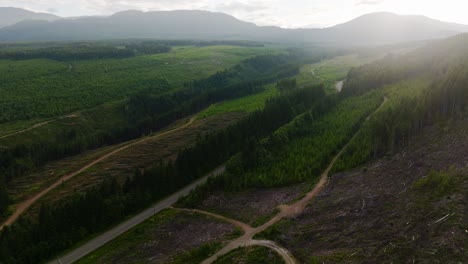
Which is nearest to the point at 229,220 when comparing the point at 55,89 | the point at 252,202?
the point at 252,202

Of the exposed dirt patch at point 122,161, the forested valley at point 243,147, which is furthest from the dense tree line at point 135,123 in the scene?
the exposed dirt patch at point 122,161

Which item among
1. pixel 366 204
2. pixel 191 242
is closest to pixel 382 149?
pixel 366 204

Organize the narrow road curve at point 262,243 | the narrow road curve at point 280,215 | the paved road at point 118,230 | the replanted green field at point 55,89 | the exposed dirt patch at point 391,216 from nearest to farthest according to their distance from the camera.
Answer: the exposed dirt patch at point 391,216, the narrow road curve at point 262,243, the narrow road curve at point 280,215, the paved road at point 118,230, the replanted green field at point 55,89

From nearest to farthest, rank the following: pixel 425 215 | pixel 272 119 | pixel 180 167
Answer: pixel 425 215
pixel 180 167
pixel 272 119

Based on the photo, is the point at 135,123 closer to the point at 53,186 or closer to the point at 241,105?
the point at 241,105

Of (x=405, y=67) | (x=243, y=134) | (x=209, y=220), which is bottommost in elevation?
(x=209, y=220)

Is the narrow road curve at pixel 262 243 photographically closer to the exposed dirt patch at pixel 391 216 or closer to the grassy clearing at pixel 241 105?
the exposed dirt patch at pixel 391 216

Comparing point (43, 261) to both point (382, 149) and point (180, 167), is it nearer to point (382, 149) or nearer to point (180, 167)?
point (180, 167)
